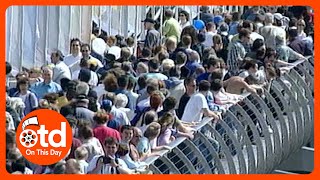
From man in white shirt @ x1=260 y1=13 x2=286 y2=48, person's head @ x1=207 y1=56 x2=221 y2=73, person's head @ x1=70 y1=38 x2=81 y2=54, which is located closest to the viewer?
→ person's head @ x1=207 y1=56 x2=221 y2=73

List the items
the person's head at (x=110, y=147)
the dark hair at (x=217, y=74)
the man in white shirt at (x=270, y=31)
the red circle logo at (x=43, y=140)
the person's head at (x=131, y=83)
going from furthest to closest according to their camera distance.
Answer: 1. the man in white shirt at (x=270, y=31)
2. the dark hair at (x=217, y=74)
3. the person's head at (x=131, y=83)
4. the person's head at (x=110, y=147)
5. the red circle logo at (x=43, y=140)

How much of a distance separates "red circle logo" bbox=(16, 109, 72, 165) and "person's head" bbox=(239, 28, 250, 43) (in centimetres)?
322

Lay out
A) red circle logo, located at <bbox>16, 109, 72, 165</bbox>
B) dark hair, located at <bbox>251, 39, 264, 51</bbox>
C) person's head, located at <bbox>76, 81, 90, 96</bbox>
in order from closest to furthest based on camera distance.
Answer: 1. red circle logo, located at <bbox>16, 109, 72, 165</bbox>
2. person's head, located at <bbox>76, 81, 90, 96</bbox>
3. dark hair, located at <bbox>251, 39, 264, 51</bbox>

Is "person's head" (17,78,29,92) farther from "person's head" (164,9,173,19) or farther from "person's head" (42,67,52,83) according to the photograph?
"person's head" (164,9,173,19)

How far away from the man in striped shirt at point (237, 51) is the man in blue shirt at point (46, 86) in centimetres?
134

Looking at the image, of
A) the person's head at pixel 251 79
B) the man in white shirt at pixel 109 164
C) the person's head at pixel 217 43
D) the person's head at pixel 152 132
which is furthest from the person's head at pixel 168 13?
the man in white shirt at pixel 109 164

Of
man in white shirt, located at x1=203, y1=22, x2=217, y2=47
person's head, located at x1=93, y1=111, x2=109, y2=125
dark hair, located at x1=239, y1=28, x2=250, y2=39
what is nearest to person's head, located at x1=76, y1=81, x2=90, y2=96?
person's head, located at x1=93, y1=111, x2=109, y2=125

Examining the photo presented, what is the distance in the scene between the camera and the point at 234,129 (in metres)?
11.1

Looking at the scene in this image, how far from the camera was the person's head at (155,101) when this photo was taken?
10914 millimetres

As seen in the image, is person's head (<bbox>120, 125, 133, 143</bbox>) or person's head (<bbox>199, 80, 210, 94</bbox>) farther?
person's head (<bbox>199, 80, 210, 94</bbox>)

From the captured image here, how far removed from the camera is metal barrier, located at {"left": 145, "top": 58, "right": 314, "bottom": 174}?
10.3 m

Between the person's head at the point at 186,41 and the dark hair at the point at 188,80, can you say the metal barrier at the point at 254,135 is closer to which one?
the dark hair at the point at 188,80

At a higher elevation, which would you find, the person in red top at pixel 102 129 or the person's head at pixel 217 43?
the person's head at pixel 217 43

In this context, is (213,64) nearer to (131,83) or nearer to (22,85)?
(131,83)
